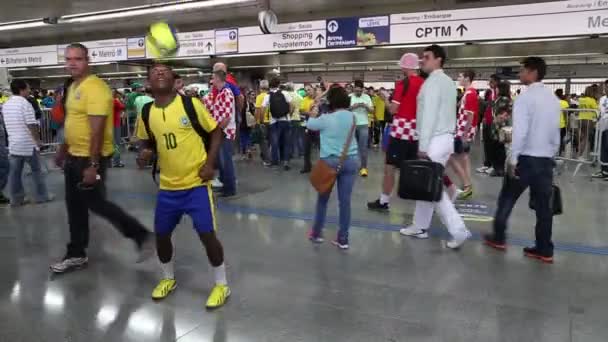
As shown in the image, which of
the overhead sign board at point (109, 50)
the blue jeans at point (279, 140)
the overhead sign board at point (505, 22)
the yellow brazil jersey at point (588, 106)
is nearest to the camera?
the overhead sign board at point (505, 22)

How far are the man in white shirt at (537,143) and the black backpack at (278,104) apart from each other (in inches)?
205

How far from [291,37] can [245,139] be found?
234 centimetres

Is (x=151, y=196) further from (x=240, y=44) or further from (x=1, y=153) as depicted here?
(x=240, y=44)

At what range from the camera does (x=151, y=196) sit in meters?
6.39

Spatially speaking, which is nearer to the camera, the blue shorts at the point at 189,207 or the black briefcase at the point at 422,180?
the blue shorts at the point at 189,207

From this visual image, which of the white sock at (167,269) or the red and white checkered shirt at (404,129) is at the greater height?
the red and white checkered shirt at (404,129)

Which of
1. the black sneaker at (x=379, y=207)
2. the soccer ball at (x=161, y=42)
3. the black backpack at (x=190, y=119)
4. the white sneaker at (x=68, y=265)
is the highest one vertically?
the soccer ball at (x=161, y=42)

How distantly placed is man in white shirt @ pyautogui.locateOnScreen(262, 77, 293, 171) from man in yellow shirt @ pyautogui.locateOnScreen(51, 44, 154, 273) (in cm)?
511

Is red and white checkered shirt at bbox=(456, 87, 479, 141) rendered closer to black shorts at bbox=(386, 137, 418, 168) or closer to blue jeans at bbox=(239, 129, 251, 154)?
black shorts at bbox=(386, 137, 418, 168)

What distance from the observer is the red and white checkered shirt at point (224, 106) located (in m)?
5.99

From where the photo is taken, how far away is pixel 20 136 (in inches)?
224

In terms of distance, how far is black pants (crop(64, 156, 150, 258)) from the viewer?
356cm

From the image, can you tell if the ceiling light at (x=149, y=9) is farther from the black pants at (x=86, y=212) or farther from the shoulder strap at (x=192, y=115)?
the shoulder strap at (x=192, y=115)

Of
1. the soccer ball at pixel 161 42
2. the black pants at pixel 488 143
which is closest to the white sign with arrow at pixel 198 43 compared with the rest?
the black pants at pixel 488 143
